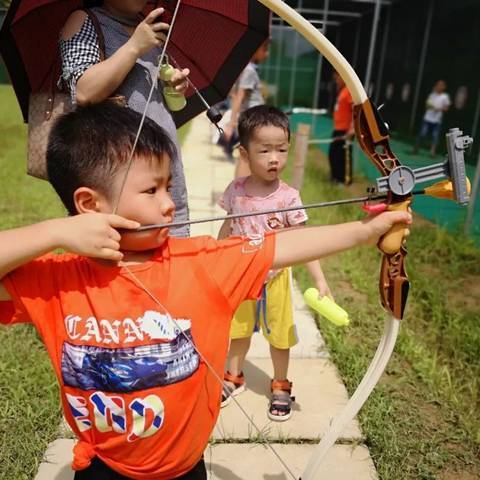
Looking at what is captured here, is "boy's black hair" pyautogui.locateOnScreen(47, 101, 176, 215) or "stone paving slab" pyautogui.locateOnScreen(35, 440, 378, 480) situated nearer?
"boy's black hair" pyautogui.locateOnScreen(47, 101, 176, 215)

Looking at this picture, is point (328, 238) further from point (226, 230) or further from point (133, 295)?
point (226, 230)

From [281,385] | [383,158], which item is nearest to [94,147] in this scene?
[383,158]

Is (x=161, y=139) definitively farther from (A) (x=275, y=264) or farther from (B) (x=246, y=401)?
(B) (x=246, y=401)

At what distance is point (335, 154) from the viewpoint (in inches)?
289

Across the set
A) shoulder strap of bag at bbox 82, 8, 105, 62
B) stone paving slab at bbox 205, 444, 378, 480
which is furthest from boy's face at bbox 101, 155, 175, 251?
stone paving slab at bbox 205, 444, 378, 480

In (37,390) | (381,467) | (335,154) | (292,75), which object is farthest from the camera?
(292,75)

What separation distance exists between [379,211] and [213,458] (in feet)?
4.34

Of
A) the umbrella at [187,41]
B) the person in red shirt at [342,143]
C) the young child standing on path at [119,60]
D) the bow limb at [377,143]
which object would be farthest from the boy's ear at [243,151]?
the person in red shirt at [342,143]

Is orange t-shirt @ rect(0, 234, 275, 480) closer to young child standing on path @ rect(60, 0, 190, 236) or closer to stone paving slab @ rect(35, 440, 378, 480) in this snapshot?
young child standing on path @ rect(60, 0, 190, 236)

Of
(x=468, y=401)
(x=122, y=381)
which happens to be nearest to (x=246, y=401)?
(x=468, y=401)

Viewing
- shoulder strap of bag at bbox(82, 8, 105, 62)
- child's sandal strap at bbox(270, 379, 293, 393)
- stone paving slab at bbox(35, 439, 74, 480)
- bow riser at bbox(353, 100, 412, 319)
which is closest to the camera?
bow riser at bbox(353, 100, 412, 319)

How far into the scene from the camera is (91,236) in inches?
42.3

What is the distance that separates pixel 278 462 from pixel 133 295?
121 centimetres

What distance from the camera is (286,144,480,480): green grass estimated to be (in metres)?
2.16
